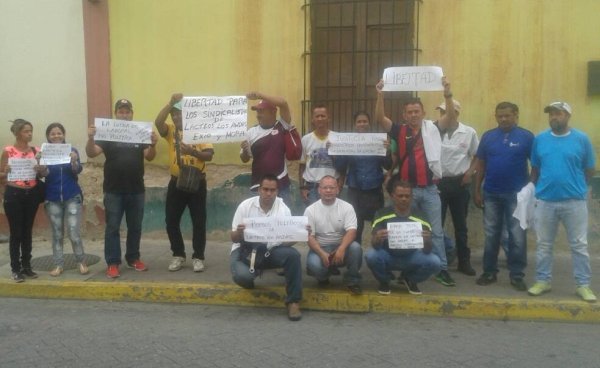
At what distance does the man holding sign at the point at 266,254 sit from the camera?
17.7ft

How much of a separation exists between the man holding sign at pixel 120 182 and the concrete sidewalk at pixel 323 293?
A: 383mm

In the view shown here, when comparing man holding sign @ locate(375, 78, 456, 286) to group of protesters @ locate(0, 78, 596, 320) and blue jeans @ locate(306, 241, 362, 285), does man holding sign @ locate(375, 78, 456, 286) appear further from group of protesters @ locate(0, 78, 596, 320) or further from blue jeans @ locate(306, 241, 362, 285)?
blue jeans @ locate(306, 241, 362, 285)

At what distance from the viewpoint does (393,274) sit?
609cm

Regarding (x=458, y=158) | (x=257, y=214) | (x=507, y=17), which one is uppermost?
(x=507, y=17)

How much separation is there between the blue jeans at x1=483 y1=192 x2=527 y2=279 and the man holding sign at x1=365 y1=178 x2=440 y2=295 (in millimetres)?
743

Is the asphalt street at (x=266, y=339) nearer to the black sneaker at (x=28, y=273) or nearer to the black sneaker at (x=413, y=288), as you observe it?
the black sneaker at (x=413, y=288)

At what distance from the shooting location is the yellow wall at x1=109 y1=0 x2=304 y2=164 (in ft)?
25.6

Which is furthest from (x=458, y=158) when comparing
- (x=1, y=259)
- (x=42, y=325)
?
(x=1, y=259)

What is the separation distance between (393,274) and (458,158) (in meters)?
1.40

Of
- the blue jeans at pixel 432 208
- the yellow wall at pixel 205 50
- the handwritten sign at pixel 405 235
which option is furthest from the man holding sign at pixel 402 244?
the yellow wall at pixel 205 50

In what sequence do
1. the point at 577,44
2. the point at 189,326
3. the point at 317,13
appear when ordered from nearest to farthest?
the point at 189,326 < the point at 577,44 < the point at 317,13

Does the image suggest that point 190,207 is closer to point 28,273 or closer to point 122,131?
point 122,131

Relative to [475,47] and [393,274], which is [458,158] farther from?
[475,47]

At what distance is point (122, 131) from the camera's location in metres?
6.23
